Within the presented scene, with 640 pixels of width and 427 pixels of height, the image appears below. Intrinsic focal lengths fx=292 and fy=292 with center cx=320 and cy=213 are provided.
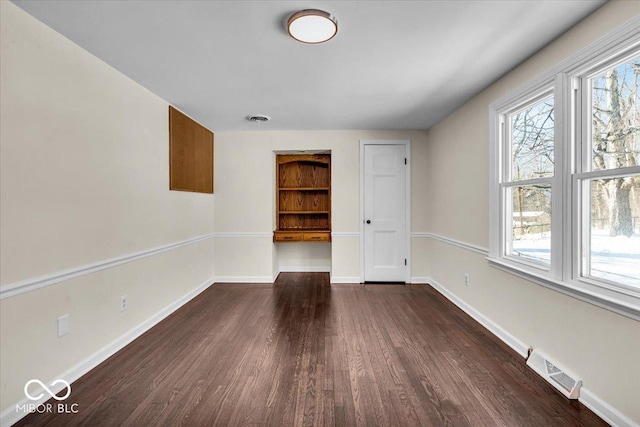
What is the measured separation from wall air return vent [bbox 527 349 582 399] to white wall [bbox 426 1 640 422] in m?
0.05

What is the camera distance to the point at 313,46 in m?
2.08

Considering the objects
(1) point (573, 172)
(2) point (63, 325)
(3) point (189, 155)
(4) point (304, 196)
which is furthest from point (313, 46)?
(4) point (304, 196)

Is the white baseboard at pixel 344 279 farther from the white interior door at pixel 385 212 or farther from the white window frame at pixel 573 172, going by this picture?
the white window frame at pixel 573 172

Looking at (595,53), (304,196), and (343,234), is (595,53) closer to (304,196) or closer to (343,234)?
(343,234)

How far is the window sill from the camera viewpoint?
1.52 m

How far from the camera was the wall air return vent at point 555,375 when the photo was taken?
1790 millimetres

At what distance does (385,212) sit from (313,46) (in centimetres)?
288

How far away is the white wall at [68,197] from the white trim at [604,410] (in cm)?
329

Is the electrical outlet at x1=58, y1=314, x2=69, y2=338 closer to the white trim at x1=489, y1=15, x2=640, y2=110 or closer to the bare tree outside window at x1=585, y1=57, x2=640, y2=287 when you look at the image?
the bare tree outside window at x1=585, y1=57, x2=640, y2=287

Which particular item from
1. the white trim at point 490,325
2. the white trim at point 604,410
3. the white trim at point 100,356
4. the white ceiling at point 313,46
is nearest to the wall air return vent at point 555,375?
the white trim at point 604,410

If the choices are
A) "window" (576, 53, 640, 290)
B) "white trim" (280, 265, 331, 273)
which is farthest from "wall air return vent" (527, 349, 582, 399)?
"white trim" (280, 265, 331, 273)

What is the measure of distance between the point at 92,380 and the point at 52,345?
37 centimetres

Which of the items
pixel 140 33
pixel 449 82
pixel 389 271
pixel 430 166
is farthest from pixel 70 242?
pixel 430 166

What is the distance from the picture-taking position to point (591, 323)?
1.73 meters
